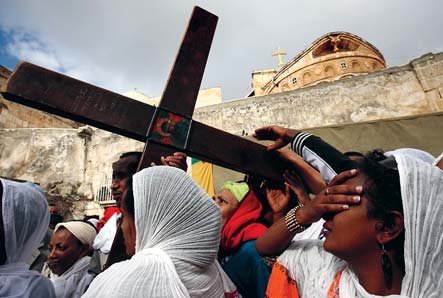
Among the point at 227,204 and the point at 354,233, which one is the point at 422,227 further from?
the point at 227,204

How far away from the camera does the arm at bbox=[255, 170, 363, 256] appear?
0.98 m

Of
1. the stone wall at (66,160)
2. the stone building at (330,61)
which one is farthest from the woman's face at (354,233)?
the stone building at (330,61)

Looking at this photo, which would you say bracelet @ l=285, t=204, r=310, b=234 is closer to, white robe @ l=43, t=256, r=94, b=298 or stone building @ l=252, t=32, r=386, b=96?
white robe @ l=43, t=256, r=94, b=298

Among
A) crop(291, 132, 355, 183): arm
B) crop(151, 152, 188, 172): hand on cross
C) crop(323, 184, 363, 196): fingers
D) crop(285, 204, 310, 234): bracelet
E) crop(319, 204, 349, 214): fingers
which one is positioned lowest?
crop(285, 204, 310, 234): bracelet

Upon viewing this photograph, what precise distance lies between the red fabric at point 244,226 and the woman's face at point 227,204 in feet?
0.13

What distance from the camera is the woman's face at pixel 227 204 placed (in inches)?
70.9

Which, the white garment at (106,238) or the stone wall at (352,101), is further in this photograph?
the stone wall at (352,101)

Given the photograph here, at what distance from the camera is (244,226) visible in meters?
1.66

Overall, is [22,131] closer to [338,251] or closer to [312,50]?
[338,251]

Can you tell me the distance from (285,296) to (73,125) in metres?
15.0

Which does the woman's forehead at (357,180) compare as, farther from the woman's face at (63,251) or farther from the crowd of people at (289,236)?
the woman's face at (63,251)

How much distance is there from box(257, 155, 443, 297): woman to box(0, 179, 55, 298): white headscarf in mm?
1287

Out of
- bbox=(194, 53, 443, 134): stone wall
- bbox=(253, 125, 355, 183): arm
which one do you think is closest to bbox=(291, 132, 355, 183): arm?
bbox=(253, 125, 355, 183): arm

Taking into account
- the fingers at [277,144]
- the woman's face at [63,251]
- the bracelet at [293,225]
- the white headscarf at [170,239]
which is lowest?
the woman's face at [63,251]
